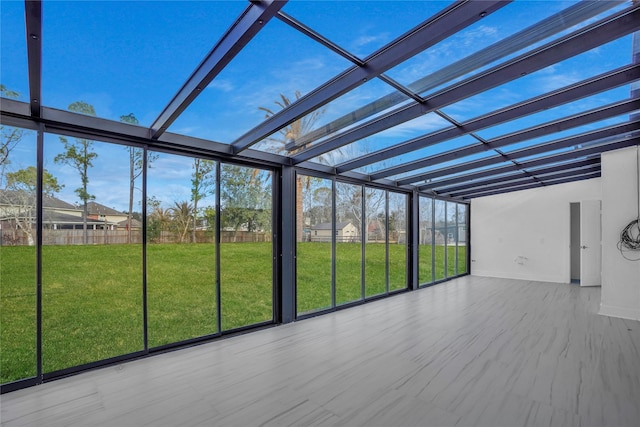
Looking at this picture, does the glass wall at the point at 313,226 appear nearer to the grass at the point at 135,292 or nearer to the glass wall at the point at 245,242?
the grass at the point at 135,292

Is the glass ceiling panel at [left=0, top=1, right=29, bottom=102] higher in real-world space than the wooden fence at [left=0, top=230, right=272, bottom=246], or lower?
higher

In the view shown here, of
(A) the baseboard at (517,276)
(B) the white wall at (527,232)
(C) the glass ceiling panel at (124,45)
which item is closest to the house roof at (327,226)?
(C) the glass ceiling panel at (124,45)

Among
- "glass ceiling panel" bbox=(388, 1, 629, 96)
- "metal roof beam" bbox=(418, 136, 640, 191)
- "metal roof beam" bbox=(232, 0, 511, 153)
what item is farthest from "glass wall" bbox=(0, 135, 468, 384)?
"glass ceiling panel" bbox=(388, 1, 629, 96)

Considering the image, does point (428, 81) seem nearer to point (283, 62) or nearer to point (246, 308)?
point (283, 62)

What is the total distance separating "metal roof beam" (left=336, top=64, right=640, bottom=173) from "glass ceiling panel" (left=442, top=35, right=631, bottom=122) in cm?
9

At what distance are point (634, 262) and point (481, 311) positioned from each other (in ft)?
8.49

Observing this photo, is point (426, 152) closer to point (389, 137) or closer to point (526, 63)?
point (389, 137)

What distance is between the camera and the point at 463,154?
17.2ft

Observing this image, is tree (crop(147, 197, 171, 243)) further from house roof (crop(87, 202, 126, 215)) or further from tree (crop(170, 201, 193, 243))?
house roof (crop(87, 202, 126, 215))

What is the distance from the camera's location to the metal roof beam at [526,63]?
2.29m

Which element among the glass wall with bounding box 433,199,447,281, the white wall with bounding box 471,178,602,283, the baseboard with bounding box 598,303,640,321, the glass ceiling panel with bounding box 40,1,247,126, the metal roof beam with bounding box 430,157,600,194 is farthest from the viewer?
the glass wall with bounding box 433,199,447,281

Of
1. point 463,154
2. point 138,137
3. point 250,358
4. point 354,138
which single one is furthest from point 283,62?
point 463,154

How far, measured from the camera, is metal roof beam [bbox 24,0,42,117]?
1758mm

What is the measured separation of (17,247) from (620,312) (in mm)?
8869
